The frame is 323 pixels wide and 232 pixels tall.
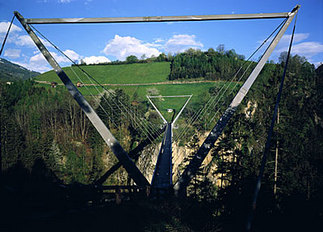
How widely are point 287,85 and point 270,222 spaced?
12.0 metres

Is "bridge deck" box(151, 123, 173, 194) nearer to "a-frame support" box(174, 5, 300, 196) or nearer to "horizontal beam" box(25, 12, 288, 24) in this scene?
"a-frame support" box(174, 5, 300, 196)

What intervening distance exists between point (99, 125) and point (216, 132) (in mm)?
2420

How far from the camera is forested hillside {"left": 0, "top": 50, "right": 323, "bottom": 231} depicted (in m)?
14.3

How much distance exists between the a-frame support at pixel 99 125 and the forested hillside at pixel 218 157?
0.95m

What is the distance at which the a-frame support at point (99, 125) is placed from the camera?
13.6ft

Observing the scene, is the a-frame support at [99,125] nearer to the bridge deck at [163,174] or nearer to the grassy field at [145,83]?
the bridge deck at [163,174]

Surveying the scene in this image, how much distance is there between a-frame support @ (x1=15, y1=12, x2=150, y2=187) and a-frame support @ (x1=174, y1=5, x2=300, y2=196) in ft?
2.52

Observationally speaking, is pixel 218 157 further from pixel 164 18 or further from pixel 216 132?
pixel 164 18

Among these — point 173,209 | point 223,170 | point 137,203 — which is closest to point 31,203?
point 137,203

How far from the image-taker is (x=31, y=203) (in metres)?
3.47

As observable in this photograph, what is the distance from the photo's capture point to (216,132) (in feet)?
15.0

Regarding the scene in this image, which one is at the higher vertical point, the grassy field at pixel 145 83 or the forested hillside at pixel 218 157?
the grassy field at pixel 145 83

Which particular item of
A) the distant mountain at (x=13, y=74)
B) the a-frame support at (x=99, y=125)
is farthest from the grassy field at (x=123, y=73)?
the a-frame support at (x=99, y=125)

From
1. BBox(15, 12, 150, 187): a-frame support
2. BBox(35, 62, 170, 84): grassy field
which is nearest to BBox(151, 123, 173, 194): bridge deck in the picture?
BBox(15, 12, 150, 187): a-frame support
